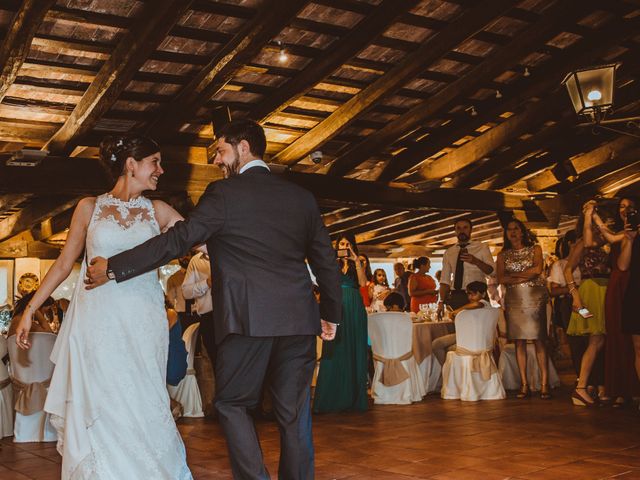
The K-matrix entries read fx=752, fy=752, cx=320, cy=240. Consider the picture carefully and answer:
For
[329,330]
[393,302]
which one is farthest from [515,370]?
[329,330]

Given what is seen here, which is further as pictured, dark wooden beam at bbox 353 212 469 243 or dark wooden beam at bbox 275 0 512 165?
dark wooden beam at bbox 353 212 469 243

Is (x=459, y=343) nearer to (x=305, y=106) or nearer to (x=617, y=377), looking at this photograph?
(x=617, y=377)

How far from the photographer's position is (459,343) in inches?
265

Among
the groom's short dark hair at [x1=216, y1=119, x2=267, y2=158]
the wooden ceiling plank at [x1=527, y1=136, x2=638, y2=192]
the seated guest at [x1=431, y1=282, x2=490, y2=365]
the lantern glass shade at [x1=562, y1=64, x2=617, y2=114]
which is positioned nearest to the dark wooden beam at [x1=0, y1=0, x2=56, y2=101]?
the groom's short dark hair at [x1=216, y1=119, x2=267, y2=158]

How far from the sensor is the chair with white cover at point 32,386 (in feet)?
17.1

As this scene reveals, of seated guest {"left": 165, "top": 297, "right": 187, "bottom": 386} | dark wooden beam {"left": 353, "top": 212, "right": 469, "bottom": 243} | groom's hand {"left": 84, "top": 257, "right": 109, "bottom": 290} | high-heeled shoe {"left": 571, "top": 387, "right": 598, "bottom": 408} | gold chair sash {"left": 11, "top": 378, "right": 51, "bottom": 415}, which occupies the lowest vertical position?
high-heeled shoe {"left": 571, "top": 387, "right": 598, "bottom": 408}

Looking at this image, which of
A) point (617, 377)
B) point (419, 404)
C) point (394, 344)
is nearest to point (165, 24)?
point (394, 344)

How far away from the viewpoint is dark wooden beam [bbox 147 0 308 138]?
6066 millimetres

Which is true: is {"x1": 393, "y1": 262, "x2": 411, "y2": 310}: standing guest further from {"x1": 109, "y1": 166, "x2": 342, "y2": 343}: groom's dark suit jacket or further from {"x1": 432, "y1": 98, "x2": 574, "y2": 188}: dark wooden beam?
{"x1": 109, "y1": 166, "x2": 342, "y2": 343}: groom's dark suit jacket

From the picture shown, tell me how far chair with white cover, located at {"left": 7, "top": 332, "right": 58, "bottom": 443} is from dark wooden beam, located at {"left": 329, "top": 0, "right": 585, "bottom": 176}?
4.85 m

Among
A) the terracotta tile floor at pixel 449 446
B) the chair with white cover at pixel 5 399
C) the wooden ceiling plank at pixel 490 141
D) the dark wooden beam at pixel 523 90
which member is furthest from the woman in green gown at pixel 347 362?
the wooden ceiling plank at pixel 490 141

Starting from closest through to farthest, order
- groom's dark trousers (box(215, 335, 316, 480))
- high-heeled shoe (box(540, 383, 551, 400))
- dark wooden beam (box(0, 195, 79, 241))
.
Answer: groom's dark trousers (box(215, 335, 316, 480))
high-heeled shoe (box(540, 383, 551, 400))
dark wooden beam (box(0, 195, 79, 241))

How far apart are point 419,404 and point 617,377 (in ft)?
5.35

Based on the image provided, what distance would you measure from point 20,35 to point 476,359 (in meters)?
4.54
